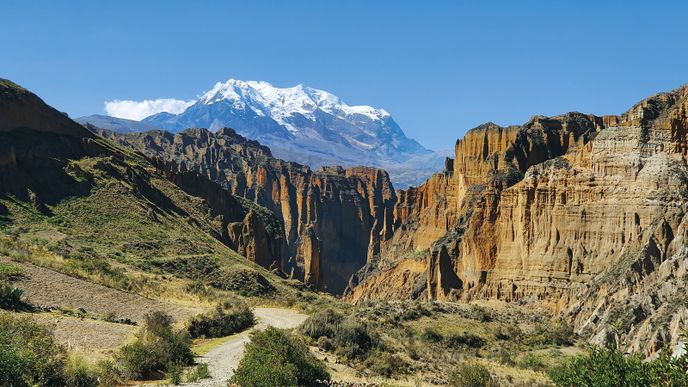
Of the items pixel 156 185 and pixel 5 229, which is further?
pixel 156 185

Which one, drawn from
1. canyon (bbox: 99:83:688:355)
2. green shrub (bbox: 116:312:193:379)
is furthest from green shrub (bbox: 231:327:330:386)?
canyon (bbox: 99:83:688:355)

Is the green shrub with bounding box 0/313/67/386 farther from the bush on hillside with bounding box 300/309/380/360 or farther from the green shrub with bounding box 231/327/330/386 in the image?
the bush on hillside with bounding box 300/309/380/360

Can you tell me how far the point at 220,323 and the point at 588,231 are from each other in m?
40.2

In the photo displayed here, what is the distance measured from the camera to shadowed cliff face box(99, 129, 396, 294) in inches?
5974

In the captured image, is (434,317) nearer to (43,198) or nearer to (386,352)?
(386,352)

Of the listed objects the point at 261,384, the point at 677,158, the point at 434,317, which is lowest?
the point at 434,317

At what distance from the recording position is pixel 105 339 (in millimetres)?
26562

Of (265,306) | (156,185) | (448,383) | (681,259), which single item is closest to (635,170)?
(681,259)

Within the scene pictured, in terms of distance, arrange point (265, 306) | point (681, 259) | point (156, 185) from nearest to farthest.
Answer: point (265, 306), point (681, 259), point (156, 185)

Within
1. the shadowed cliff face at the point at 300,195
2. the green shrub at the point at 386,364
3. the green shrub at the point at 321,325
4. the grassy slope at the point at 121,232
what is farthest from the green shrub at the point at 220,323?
the shadowed cliff face at the point at 300,195

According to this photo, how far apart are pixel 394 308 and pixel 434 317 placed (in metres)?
2.83

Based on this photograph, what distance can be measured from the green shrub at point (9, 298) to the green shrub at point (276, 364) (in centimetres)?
965

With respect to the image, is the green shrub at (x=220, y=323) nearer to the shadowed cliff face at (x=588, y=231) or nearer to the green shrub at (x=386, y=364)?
the green shrub at (x=386, y=364)

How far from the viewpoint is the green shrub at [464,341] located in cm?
4006
